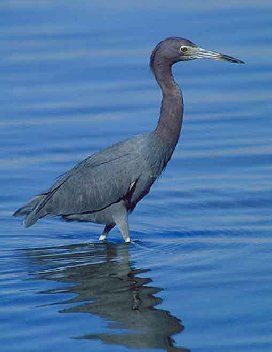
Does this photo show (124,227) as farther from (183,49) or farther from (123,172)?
(183,49)

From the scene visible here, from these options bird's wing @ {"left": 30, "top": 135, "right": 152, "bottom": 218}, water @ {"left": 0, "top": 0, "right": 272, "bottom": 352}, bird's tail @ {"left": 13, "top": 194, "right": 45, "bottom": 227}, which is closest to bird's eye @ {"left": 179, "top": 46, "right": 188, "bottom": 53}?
bird's wing @ {"left": 30, "top": 135, "right": 152, "bottom": 218}

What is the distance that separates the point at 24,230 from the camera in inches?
515

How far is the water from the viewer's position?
10453 millimetres

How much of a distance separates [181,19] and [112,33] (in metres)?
0.97

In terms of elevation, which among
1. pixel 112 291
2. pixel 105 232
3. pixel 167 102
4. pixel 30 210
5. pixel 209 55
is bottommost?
pixel 112 291

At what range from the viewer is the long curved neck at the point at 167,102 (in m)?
12.9

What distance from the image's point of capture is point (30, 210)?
12891mm

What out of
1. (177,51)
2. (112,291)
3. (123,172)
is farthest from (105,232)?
(177,51)

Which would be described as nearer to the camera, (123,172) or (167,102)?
(123,172)

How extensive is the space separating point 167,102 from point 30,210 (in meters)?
1.53

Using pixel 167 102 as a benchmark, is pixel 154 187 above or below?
below

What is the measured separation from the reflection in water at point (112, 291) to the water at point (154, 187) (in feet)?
0.05

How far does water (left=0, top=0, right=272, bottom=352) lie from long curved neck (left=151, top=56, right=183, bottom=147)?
0.83 m

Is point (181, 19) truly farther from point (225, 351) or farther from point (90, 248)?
point (225, 351)
